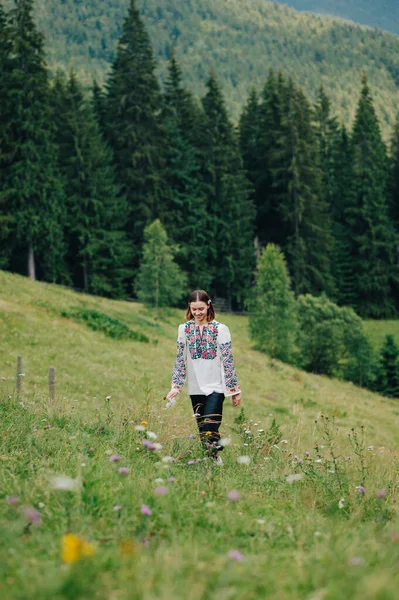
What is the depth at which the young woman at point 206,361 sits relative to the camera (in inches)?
244

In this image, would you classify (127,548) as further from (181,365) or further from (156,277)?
(156,277)

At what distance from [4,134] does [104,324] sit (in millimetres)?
19189

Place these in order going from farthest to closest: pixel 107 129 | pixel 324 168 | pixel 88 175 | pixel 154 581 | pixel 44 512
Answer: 1. pixel 324 168
2. pixel 107 129
3. pixel 88 175
4. pixel 44 512
5. pixel 154 581

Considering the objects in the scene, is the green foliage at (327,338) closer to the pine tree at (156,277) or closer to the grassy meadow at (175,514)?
the pine tree at (156,277)

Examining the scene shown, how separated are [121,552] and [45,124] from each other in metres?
39.4

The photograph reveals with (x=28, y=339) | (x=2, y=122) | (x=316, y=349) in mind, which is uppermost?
(x=2, y=122)

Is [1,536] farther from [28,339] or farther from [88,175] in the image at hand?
[88,175]

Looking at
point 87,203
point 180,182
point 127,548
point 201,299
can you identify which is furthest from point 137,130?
point 127,548

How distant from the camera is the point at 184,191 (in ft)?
161

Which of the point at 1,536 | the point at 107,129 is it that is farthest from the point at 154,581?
the point at 107,129

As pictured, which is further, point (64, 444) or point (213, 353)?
point (213, 353)

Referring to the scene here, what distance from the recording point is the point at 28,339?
19.9 m

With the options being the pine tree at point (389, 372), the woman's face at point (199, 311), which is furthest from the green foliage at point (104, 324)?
the woman's face at point (199, 311)

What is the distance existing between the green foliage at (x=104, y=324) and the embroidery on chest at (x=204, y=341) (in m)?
17.2
